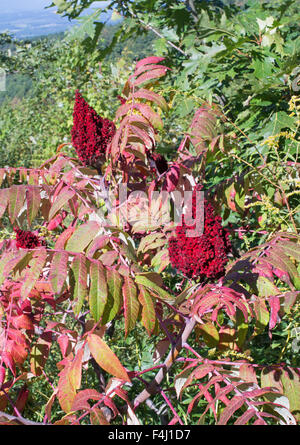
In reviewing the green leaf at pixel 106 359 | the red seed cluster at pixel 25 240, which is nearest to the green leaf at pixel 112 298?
the green leaf at pixel 106 359

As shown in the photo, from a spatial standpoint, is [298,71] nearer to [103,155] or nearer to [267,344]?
[103,155]

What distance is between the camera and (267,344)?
8.14 ft

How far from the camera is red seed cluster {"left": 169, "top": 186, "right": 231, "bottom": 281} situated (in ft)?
4.31

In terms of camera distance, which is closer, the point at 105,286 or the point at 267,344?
the point at 105,286

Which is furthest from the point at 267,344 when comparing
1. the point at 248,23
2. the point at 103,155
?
the point at 248,23

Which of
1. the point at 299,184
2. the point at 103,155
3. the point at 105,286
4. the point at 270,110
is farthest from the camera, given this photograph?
the point at 270,110

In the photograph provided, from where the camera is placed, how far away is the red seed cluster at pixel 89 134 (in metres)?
1.76

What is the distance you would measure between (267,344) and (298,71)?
1431mm

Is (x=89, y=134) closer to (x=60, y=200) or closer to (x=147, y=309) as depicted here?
(x=60, y=200)

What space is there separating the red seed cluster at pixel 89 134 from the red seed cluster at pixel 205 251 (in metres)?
0.61

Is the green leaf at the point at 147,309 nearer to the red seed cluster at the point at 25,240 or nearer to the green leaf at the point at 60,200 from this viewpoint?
the green leaf at the point at 60,200

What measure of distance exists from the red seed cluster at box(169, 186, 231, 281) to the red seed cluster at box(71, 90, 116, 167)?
61 cm

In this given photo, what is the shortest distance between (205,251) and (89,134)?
0.74 metres

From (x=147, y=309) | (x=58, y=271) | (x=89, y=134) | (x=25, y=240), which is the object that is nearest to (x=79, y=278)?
(x=58, y=271)
